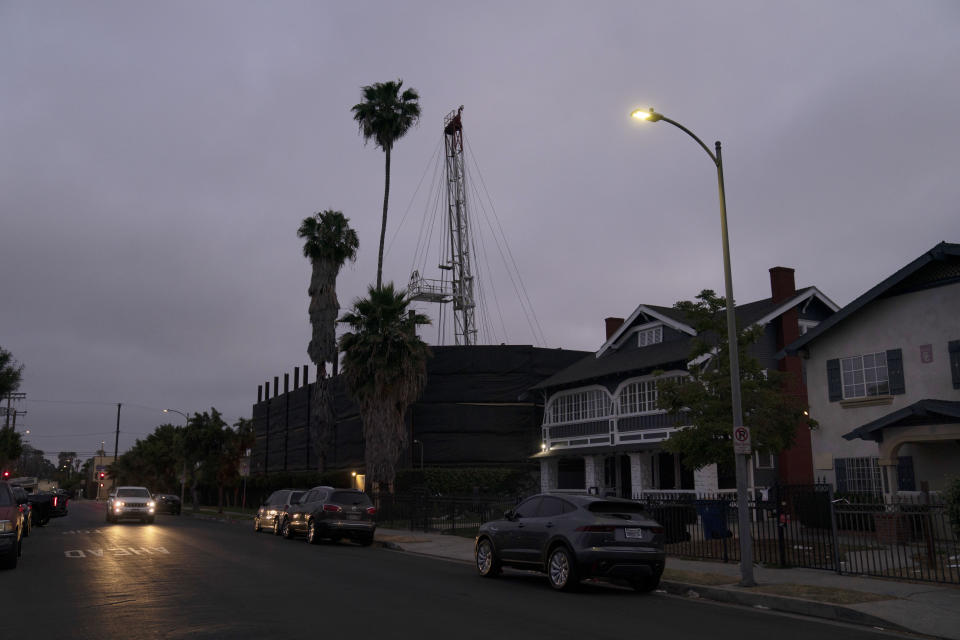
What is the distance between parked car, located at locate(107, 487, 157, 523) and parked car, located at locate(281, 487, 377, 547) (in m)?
13.5

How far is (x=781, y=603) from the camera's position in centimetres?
1184

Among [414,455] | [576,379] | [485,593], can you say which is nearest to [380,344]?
[576,379]

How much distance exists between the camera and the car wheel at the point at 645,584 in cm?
1349

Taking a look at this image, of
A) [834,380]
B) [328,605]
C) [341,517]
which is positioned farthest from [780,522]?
[341,517]

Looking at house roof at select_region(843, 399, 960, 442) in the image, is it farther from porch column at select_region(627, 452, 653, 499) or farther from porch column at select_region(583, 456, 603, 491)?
porch column at select_region(583, 456, 603, 491)

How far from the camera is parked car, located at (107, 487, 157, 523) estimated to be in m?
33.5

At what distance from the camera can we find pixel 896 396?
879 inches

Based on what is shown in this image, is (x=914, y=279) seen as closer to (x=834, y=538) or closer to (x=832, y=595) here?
(x=834, y=538)

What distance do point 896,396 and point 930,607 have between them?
1261 centimetres

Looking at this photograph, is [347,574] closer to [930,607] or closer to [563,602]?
[563,602]

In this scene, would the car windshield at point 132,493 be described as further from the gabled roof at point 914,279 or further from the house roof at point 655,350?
the gabled roof at point 914,279

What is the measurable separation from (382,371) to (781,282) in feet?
54.2

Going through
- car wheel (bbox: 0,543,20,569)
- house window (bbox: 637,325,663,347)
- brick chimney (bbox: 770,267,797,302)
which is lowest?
car wheel (bbox: 0,543,20,569)

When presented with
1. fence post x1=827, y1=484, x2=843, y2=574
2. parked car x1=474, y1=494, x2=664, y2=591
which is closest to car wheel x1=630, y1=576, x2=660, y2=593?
parked car x1=474, y1=494, x2=664, y2=591
